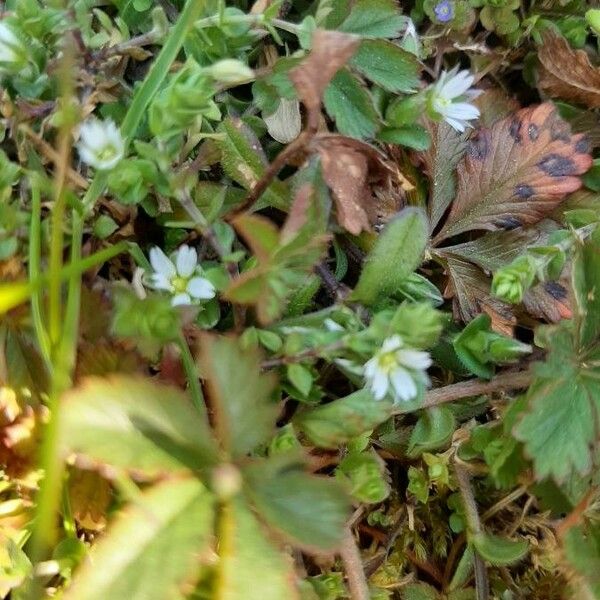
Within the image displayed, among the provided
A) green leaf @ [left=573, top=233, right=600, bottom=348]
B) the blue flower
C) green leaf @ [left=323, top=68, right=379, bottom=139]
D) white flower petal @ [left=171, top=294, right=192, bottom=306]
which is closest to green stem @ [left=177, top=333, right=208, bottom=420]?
white flower petal @ [left=171, top=294, right=192, bottom=306]

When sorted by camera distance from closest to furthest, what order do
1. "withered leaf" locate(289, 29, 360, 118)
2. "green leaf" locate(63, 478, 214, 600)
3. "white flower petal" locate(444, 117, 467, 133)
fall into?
"green leaf" locate(63, 478, 214, 600) < "withered leaf" locate(289, 29, 360, 118) < "white flower petal" locate(444, 117, 467, 133)

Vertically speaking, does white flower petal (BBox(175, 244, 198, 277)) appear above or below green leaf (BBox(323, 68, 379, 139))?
below

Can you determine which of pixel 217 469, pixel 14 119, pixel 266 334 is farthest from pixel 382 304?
pixel 14 119

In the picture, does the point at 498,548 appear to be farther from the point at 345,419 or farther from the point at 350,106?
the point at 350,106

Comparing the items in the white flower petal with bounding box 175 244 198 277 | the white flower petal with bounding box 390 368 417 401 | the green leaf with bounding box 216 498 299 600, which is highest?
the white flower petal with bounding box 175 244 198 277

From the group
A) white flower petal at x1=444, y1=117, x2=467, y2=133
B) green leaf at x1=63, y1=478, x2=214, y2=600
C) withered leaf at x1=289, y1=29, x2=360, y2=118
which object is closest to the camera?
green leaf at x1=63, y1=478, x2=214, y2=600

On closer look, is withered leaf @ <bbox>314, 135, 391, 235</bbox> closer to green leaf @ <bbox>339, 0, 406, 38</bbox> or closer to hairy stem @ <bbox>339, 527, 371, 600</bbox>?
green leaf @ <bbox>339, 0, 406, 38</bbox>

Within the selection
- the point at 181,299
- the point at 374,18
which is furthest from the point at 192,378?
the point at 374,18

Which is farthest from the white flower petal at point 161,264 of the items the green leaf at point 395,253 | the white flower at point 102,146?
the green leaf at point 395,253

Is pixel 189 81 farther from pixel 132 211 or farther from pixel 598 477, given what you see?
pixel 598 477
